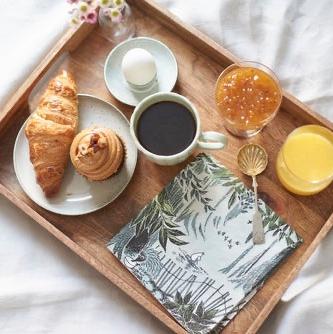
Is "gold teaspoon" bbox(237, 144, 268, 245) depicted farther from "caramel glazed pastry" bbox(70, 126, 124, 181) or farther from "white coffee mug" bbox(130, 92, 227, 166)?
"caramel glazed pastry" bbox(70, 126, 124, 181)

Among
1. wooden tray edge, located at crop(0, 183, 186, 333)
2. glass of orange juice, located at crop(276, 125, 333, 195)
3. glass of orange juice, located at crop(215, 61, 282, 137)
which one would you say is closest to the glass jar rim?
glass of orange juice, located at crop(215, 61, 282, 137)

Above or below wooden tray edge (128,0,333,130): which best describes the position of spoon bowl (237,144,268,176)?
below

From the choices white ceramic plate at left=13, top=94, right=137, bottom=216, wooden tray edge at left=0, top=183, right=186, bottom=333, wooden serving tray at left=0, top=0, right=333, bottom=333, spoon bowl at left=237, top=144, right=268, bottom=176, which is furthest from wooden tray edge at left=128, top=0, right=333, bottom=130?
wooden tray edge at left=0, top=183, right=186, bottom=333

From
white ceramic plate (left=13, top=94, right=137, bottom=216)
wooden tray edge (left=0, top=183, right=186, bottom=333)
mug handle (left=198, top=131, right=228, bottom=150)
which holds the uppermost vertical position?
mug handle (left=198, top=131, right=228, bottom=150)

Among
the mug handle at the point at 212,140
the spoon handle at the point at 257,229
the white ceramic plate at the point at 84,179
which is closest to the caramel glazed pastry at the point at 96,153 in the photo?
the white ceramic plate at the point at 84,179

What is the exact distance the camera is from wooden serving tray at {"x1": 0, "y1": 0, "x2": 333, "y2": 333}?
1106 mm

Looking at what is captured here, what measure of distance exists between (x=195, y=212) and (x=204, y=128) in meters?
0.17

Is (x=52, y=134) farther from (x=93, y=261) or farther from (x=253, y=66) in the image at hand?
(x=253, y=66)

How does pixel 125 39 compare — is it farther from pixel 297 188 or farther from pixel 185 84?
pixel 297 188

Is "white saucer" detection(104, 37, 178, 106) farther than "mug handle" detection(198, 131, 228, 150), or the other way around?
"white saucer" detection(104, 37, 178, 106)

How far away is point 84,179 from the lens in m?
1.17

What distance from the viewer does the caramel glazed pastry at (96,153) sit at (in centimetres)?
109

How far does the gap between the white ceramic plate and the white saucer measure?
0.04 metres

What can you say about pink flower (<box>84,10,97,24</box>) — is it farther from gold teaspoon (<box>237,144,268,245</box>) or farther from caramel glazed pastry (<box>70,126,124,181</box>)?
gold teaspoon (<box>237,144,268,245</box>)
